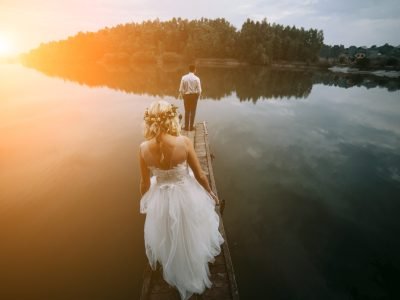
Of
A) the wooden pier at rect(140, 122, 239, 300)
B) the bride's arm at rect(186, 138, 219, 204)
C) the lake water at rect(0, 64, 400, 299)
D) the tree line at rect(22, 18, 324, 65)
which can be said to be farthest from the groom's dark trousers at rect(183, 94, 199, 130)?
the tree line at rect(22, 18, 324, 65)

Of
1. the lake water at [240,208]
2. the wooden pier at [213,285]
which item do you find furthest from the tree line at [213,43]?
the wooden pier at [213,285]

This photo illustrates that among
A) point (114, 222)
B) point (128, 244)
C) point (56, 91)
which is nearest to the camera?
point (128, 244)

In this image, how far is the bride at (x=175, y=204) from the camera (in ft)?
9.35

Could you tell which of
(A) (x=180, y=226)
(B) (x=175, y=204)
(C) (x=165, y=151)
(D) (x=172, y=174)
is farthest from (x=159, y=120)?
(A) (x=180, y=226)

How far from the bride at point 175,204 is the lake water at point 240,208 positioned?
2.33 meters

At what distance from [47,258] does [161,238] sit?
170 inches

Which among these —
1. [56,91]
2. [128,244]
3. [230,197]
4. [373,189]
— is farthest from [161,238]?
[56,91]

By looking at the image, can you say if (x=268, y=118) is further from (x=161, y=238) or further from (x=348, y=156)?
(x=161, y=238)

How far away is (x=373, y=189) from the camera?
8812 mm

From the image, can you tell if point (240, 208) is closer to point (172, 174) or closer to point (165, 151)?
point (172, 174)

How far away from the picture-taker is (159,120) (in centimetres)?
276

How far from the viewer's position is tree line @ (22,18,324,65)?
84312mm

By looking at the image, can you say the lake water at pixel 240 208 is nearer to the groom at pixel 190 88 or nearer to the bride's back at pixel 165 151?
the groom at pixel 190 88

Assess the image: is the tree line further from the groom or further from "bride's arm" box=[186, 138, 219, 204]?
"bride's arm" box=[186, 138, 219, 204]
